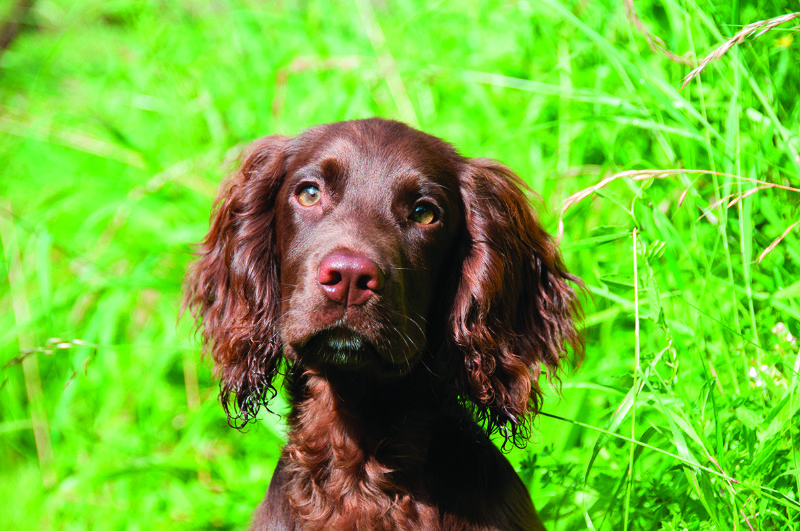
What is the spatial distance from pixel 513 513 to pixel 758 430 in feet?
2.44

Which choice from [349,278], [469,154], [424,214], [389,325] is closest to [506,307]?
[424,214]

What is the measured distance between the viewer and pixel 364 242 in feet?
6.15

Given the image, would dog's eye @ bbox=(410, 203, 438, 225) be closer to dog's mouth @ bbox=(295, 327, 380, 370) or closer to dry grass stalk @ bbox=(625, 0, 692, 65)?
dog's mouth @ bbox=(295, 327, 380, 370)

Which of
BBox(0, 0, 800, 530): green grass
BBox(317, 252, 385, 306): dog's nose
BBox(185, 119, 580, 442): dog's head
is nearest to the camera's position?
BBox(317, 252, 385, 306): dog's nose

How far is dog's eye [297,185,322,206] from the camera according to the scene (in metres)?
2.19

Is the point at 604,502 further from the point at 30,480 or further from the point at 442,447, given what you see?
the point at 30,480

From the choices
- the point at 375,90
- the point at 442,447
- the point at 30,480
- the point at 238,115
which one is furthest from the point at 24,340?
the point at 442,447

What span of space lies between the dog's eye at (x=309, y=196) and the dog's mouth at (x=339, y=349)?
1.55 ft

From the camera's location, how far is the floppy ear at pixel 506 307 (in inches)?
85.7

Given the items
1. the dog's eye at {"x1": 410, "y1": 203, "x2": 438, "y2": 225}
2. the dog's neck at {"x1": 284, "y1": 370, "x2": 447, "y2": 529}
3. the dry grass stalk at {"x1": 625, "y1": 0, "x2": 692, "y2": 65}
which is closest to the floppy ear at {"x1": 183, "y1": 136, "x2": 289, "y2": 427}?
the dog's neck at {"x1": 284, "y1": 370, "x2": 447, "y2": 529}

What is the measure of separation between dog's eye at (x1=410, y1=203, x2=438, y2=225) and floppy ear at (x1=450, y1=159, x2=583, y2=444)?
16cm

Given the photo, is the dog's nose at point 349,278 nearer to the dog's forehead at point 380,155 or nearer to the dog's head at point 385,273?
the dog's head at point 385,273

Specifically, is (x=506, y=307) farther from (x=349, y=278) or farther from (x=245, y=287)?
(x=245, y=287)

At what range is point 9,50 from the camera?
6.05 metres
